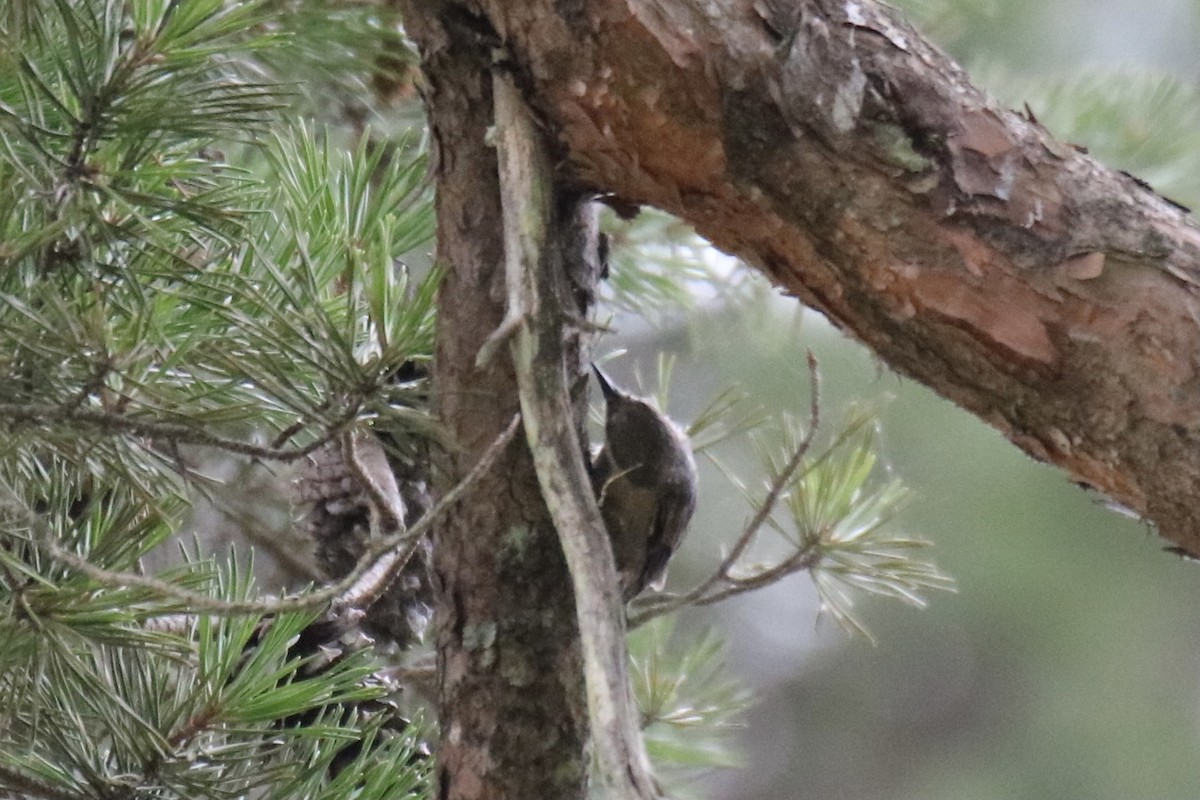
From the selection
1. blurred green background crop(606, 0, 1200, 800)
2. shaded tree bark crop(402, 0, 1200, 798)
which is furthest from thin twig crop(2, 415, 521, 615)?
blurred green background crop(606, 0, 1200, 800)

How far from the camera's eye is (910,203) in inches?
17.6

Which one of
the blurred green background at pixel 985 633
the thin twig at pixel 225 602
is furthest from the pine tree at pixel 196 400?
the blurred green background at pixel 985 633

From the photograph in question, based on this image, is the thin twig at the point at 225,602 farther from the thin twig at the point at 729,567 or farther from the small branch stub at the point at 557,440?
the thin twig at the point at 729,567

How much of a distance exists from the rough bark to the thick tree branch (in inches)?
3.0

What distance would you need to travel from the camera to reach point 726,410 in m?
0.67

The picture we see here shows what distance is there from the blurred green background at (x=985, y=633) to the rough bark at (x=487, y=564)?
1.37 meters

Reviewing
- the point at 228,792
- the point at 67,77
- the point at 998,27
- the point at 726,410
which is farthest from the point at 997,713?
the point at 67,77

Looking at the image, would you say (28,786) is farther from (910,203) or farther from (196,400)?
(910,203)

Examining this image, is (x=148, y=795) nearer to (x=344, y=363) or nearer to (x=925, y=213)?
(x=344, y=363)

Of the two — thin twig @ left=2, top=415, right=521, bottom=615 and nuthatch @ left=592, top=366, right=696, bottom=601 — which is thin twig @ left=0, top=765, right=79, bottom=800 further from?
nuthatch @ left=592, top=366, right=696, bottom=601

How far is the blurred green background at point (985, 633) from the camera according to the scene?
2211mm

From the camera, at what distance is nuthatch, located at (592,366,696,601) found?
22.5 inches

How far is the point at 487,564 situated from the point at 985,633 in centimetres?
221

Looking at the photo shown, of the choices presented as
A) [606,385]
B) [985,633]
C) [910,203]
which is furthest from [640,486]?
[985,633]
